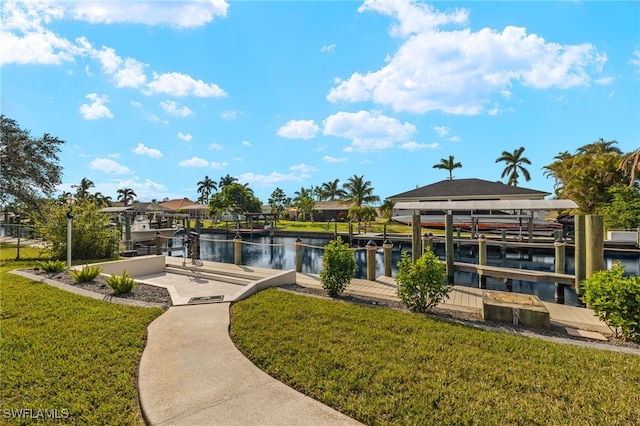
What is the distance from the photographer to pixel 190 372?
10.8 ft

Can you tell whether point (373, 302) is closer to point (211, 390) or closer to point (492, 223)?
point (211, 390)

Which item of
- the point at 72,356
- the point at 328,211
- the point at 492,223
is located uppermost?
the point at 328,211

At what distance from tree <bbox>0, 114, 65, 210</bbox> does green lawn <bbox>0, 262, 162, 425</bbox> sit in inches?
478

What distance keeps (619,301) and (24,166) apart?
20.8 m

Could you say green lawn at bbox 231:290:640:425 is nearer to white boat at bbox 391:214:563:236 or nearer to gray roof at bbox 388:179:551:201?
white boat at bbox 391:214:563:236

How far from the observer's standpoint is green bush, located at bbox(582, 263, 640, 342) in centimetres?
424

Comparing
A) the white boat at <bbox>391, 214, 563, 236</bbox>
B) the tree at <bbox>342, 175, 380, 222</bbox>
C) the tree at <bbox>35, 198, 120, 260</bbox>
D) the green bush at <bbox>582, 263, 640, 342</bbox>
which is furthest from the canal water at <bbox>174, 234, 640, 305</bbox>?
the tree at <bbox>342, 175, 380, 222</bbox>

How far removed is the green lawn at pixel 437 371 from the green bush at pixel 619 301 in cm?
76

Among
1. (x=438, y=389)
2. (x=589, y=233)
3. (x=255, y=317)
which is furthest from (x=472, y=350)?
(x=589, y=233)

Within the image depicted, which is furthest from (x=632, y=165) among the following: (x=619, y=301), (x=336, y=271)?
(x=336, y=271)

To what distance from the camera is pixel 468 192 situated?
84.3 ft

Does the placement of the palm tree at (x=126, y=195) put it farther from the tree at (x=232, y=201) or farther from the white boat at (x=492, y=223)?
the white boat at (x=492, y=223)

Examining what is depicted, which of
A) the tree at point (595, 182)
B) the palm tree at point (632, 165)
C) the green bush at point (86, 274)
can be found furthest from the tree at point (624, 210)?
the green bush at point (86, 274)

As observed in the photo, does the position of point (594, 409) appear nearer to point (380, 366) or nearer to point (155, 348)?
point (380, 366)
